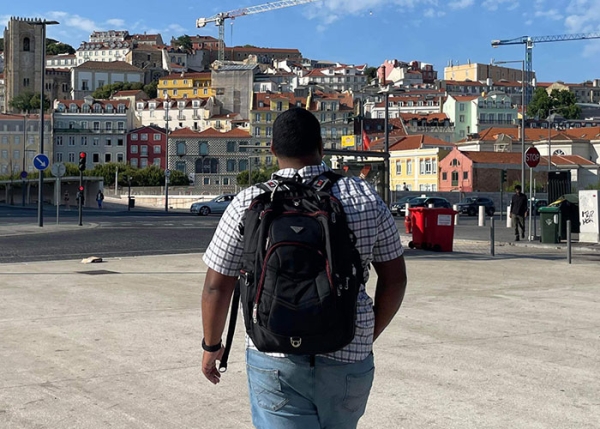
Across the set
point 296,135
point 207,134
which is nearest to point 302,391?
point 296,135

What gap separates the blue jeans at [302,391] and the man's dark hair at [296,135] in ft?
2.75

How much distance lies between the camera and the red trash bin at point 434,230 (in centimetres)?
2281

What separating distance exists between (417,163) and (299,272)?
328 feet

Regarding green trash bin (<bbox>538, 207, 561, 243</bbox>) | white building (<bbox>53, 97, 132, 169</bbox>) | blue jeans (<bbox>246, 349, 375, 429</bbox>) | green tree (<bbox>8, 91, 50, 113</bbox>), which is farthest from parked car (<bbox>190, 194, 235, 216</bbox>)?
green tree (<bbox>8, 91, 50, 113</bbox>)

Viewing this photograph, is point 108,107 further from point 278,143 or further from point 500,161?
point 278,143

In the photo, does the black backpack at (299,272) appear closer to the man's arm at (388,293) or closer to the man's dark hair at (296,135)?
the man's dark hair at (296,135)

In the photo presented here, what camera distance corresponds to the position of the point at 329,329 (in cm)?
343

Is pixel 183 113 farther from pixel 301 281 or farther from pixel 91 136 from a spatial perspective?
pixel 301 281

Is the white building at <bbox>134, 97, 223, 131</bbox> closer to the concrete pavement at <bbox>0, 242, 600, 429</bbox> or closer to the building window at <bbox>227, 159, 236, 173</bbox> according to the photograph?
the building window at <bbox>227, 159, 236, 173</bbox>

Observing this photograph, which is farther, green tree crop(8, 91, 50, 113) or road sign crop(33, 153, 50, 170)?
green tree crop(8, 91, 50, 113)

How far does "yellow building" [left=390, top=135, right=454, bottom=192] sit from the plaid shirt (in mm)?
94453

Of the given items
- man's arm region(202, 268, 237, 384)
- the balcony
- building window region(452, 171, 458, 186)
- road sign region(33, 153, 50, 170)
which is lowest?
man's arm region(202, 268, 237, 384)

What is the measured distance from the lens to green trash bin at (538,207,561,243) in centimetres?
2675

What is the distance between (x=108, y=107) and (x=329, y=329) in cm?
15957
